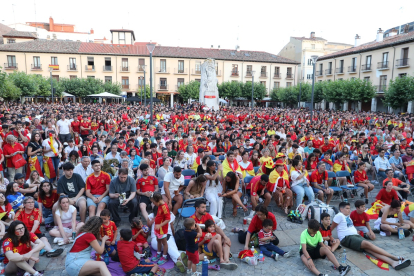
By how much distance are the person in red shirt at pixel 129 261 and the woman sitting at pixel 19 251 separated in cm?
129

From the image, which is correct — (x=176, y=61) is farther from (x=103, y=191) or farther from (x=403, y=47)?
(x=103, y=191)

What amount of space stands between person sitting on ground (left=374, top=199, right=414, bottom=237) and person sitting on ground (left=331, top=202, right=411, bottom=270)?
0.92m

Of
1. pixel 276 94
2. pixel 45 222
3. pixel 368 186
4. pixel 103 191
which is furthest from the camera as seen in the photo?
pixel 276 94

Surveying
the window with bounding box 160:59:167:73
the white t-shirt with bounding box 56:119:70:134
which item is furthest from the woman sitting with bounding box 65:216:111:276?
the window with bounding box 160:59:167:73

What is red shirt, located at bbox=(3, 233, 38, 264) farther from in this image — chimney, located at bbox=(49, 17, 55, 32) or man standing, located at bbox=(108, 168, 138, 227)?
chimney, located at bbox=(49, 17, 55, 32)

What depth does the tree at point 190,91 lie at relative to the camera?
133 feet

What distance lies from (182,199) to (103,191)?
1.80 metres

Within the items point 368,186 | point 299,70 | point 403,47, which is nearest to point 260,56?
point 299,70

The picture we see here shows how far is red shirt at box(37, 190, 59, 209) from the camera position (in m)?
5.88

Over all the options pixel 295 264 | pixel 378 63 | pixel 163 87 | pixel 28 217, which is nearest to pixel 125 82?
pixel 163 87

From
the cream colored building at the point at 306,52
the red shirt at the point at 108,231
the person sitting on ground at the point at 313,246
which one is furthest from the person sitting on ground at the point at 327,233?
the cream colored building at the point at 306,52

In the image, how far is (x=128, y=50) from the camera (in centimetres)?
4494

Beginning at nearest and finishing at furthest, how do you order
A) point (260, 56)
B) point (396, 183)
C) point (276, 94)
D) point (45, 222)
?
point (45, 222) < point (396, 183) < point (276, 94) < point (260, 56)

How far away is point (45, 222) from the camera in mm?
5781
